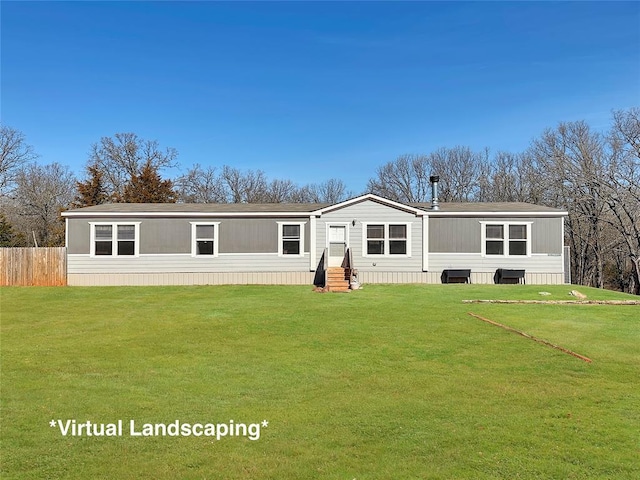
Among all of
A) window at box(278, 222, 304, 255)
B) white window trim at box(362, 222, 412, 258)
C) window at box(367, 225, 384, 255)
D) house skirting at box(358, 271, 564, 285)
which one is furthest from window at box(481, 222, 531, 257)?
window at box(278, 222, 304, 255)

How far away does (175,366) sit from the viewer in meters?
7.05

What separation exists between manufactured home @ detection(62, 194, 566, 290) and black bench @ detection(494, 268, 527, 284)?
1.9 inches

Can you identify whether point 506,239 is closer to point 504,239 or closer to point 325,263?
point 504,239

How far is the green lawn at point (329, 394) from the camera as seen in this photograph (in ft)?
13.1

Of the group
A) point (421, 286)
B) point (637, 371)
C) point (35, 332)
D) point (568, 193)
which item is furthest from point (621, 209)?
point (35, 332)

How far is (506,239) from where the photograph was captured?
1912 centimetres

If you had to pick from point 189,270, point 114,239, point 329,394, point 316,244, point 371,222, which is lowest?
point 329,394

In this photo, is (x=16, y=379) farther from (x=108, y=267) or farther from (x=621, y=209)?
(x=621, y=209)

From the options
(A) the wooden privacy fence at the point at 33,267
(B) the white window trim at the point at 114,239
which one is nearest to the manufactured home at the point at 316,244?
(B) the white window trim at the point at 114,239

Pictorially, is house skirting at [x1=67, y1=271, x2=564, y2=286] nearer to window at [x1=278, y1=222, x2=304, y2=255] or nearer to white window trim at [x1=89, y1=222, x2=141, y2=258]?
white window trim at [x1=89, y1=222, x2=141, y2=258]

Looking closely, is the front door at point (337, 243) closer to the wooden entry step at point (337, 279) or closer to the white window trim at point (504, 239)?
the wooden entry step at point (337, 279)

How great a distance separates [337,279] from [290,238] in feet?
10.4

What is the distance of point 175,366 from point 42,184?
139ft

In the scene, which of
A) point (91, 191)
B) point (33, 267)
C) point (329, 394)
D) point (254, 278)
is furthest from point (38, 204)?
point (329, 394)
